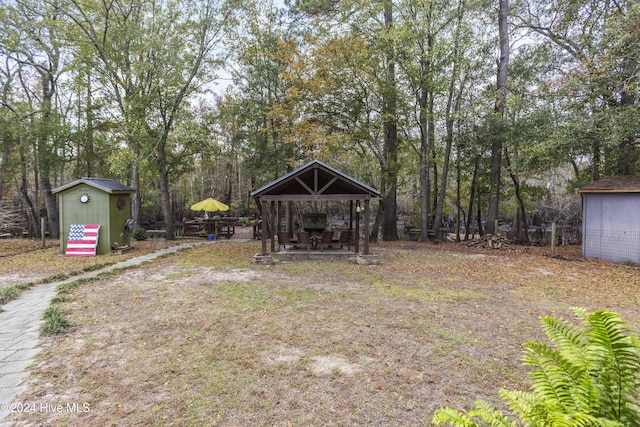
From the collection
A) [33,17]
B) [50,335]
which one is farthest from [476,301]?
[33,17]

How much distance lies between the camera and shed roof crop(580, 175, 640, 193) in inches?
377

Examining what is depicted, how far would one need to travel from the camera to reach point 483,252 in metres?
12.1

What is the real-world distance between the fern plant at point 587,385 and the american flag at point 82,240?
1224 cm

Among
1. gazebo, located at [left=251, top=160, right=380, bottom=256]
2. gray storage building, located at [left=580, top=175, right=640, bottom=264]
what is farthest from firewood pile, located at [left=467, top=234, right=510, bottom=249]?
gazebo, located at [left=251, top=160, right=380, bottom=256]

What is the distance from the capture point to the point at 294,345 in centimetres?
401

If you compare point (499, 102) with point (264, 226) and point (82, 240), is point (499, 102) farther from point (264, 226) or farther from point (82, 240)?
point (82, 240)

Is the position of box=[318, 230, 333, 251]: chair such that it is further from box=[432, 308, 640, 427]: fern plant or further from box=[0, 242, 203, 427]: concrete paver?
box=[432, 308, 640, 427]: fern plant

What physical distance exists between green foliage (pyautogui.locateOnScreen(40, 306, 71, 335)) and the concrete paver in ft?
0.27

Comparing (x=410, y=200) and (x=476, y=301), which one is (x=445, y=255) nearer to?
(x=476, y=301)

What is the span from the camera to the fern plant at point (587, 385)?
122cm

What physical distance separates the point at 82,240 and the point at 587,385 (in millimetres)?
12929

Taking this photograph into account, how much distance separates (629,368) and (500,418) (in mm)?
530

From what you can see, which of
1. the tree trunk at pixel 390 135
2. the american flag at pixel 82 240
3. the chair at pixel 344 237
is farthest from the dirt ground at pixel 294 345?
the tree trunk at pixel 390 135

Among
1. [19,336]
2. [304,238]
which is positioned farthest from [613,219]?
[19,336]
